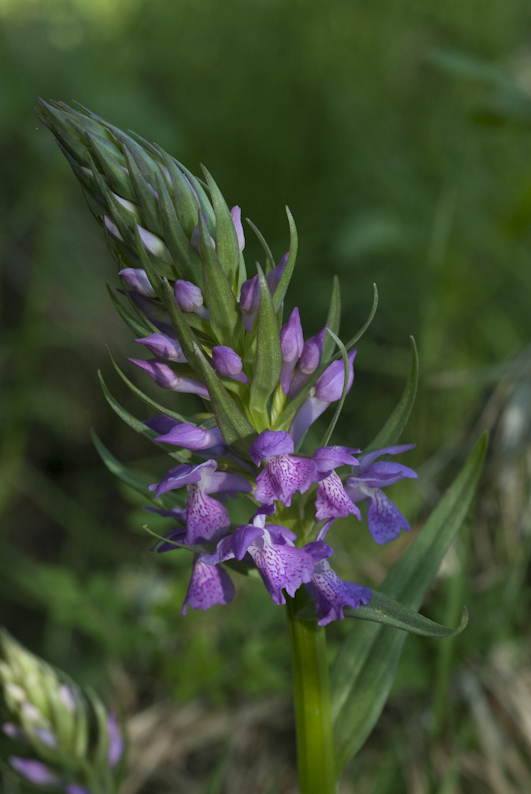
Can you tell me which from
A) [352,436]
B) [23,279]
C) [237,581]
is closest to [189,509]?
[237,581]

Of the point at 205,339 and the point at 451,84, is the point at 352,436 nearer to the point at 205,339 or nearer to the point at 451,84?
the point at 205,339

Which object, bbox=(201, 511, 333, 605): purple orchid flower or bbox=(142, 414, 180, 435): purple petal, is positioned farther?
bbox=(142, 414, 180, 435): purple petal

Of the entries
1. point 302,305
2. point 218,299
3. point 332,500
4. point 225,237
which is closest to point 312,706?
point 332,500

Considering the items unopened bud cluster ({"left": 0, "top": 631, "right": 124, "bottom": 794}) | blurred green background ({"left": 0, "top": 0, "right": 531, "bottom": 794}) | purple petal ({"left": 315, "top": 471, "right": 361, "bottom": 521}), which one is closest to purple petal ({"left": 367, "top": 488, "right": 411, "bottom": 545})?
purple petal ({"left": 315, "top": 471, "right": 361, "bottom": 521})

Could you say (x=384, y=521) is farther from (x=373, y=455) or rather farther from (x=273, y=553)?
(x=273, y=553)

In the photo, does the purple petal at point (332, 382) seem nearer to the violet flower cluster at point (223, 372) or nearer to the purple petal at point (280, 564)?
the violet flower cluster at point (223, 372)

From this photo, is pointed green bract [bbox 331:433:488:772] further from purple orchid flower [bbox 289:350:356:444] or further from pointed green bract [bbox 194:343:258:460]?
pointed green bract [bbox 194:343:258:460]
